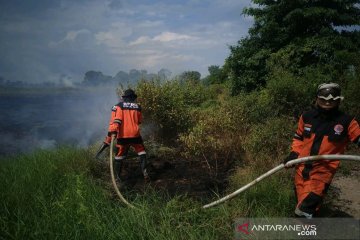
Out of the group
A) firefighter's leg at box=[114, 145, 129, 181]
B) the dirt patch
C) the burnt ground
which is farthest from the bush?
the dirt patch

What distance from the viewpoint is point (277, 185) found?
5.37 m

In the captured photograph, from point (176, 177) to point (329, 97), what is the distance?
4021 millimetres

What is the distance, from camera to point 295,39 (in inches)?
586

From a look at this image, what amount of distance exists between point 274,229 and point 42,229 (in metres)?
3.11

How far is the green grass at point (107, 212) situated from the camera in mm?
4238

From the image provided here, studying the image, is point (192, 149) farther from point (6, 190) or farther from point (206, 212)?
point (6, 190)

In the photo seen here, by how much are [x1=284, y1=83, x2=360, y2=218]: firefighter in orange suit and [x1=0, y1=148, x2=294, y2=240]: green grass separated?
765 mm

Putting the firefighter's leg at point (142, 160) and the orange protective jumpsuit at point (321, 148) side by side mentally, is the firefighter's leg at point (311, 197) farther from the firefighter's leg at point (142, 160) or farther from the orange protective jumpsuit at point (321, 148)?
the firefighter's leg at point (142, 160)

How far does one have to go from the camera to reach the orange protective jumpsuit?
391 centimetres

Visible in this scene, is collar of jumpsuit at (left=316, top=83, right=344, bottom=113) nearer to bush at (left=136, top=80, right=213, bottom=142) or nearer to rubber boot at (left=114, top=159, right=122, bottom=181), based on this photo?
rubber boot at (left=114, top=159, right=122, bottom=181)

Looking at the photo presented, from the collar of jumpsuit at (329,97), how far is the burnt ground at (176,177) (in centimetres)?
251

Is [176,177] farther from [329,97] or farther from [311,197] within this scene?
[329,97]

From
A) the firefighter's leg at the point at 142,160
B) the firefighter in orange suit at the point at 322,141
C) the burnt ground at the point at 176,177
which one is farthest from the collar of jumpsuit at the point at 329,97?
the firefighter's leg at the point at 142,160

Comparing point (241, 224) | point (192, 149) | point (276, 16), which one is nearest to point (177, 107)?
point (192, 149)
